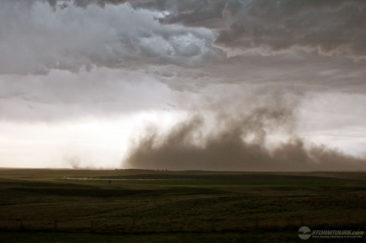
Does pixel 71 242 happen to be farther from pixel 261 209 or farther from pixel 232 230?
pixel 261 209

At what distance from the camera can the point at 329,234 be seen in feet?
110

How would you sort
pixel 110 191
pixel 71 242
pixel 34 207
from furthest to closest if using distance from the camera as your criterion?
1. pixel 110 191
2. pixel 34 207
3. pixel 71 242

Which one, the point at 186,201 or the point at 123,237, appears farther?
the point at 186,201

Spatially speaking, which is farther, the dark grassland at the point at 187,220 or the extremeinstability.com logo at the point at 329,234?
the dark grassland at the point at 187,220

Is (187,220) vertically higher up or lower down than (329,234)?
higher up

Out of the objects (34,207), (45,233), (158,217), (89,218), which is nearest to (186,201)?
(158,217)

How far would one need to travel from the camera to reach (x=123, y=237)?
3434 cm

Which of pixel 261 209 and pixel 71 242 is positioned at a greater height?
pixel 261 209

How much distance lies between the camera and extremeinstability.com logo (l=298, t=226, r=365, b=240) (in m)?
32.4

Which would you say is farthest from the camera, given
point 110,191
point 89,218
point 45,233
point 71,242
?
point 110,191

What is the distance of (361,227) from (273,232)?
8.55m

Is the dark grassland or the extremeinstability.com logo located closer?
the extremeinstability.com logo

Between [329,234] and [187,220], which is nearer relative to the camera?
[329,234]

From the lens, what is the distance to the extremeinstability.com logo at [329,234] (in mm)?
32375
